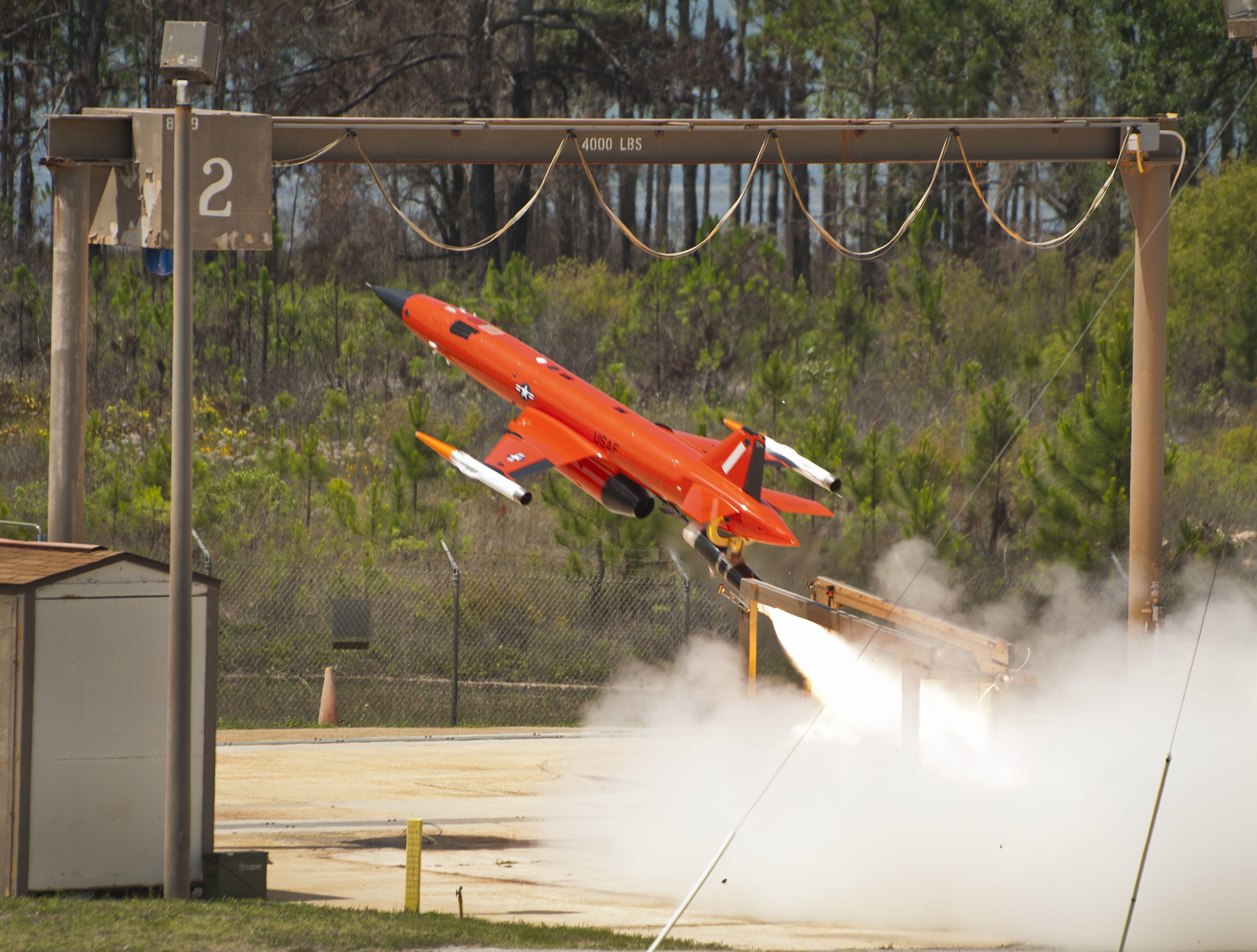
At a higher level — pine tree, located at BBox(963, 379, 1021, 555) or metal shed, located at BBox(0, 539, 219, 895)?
pine tree, located at BBox(963, 379, 1021, 555)

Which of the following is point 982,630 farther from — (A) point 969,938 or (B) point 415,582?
(A) point 969,938

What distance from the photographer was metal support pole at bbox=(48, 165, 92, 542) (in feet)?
45.3

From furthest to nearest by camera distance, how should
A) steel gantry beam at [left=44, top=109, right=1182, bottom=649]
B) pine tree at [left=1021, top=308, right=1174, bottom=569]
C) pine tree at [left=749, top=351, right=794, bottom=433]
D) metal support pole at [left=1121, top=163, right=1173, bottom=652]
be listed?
pine tree at [left=749, top=351, right=794, bottom=433] < pine tree at [left=1021, top=308, right=1174, bottom=569] < metal support pole at [left=1121, top=163, right=1173, bottom=652] < steel gantry beam at [left=44, top=109, right=1182, bottom=649]

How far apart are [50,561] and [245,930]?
3.43 meters

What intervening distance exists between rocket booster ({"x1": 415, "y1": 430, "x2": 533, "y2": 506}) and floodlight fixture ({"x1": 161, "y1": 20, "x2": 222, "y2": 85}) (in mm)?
5699

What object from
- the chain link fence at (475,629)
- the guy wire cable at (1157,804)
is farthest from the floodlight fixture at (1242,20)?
the chain link fence at (475,629)

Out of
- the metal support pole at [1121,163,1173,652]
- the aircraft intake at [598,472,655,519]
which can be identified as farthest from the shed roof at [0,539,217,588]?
the metal support pole at [1121,163,1173,652]

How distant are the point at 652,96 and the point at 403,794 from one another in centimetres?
3351

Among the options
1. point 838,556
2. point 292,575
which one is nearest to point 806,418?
point 838,556

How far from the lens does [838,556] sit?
2545 cm

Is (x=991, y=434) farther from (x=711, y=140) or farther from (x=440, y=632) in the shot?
(x=711, y=140)

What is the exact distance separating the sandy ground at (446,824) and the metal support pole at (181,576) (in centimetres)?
126

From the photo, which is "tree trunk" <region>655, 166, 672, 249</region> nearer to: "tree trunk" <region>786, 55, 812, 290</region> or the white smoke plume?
"tree trunk" <region>786, 55, 812, 290</region>

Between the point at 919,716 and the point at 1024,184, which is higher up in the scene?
the point at 1024,184
